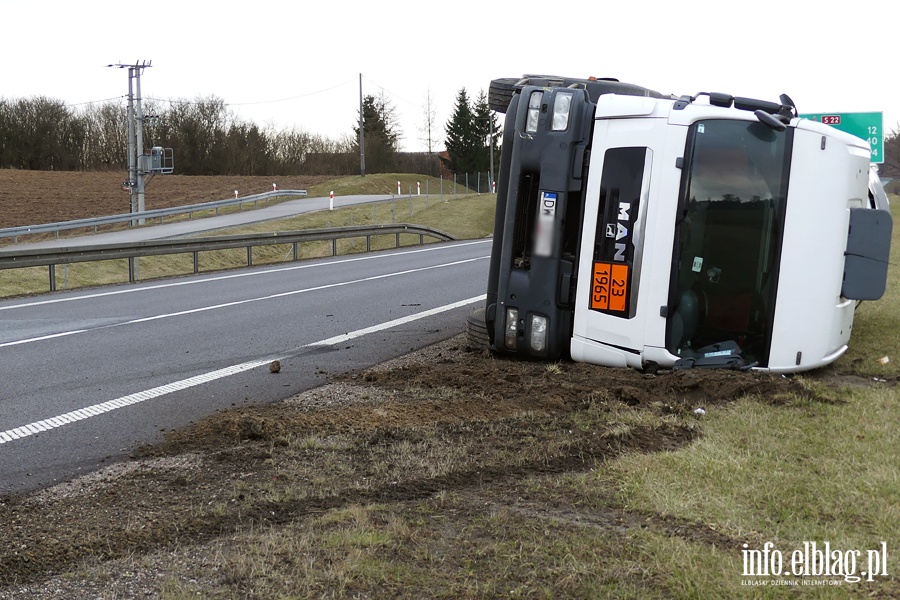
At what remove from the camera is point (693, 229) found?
649 cm

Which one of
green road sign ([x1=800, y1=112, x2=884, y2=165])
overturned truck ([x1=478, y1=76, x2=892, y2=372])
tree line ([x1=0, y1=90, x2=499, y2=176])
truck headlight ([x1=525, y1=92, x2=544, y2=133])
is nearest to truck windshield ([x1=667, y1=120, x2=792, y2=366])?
overturned truck ([x1=478, y1=76, x2=892, y2=372])

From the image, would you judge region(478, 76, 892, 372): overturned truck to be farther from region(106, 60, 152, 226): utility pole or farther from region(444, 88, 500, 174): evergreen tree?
region(444, 88, 500, 174): evergreen tree

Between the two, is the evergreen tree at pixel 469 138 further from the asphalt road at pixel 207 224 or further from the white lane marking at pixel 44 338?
the white lane marking at pixel 44 338

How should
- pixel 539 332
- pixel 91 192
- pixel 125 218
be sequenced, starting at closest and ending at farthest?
pixel 539 332 → pixel 125 218 → pixel 91 192

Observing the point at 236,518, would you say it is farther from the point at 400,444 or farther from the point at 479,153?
the point at 479,153

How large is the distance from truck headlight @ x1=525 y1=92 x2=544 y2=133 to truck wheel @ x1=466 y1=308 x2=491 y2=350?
6.06 ft

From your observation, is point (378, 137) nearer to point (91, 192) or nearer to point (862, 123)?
point (91, 192)

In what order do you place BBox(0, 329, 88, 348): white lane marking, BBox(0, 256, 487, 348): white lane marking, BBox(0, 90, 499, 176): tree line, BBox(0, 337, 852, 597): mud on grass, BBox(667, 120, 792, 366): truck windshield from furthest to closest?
1. BBox(0, 90, 499, 176): tree line
2. BBox(0, 256, 487, 348): white lane marking
3. BBox(0, 329, 88, 348): white lane marking
4. BBox(667, 120, 792, 366): truck windshield
5. BBox(0, 337, 852, 597): mud on grass

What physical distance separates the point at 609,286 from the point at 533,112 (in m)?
1.48

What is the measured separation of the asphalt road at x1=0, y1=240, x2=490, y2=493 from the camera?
5996mm

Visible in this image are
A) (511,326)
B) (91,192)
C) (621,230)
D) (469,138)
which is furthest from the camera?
(469,138)

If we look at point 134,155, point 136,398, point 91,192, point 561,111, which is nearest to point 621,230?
point 561,111

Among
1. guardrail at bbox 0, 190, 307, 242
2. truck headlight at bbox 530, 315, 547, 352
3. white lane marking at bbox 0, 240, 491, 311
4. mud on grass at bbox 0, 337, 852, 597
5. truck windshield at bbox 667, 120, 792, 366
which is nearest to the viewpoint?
mud on grass at bbox 0, 337, 852, 597

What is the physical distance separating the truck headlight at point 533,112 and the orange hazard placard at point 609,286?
1.18 metres
